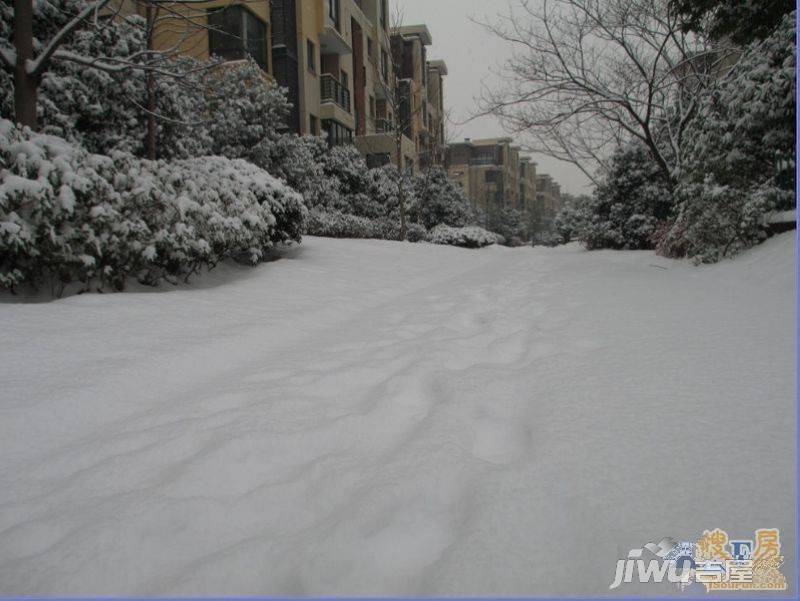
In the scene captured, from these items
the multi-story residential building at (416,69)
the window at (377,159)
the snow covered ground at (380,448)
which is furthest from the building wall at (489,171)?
the snow covered ground at (380,448)

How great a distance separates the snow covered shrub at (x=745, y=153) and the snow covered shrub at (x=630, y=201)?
19.0 feet

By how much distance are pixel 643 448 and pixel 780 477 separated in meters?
0.34

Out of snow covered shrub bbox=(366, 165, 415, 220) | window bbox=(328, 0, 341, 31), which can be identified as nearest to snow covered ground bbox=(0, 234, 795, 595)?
snow covered shrub bbox=(366, 165, 415, 220)

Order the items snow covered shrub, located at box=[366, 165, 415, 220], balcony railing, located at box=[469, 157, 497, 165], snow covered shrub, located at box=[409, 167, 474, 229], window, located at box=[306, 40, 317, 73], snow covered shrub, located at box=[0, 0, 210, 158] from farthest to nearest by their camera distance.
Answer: balcony railing, located at box=[469, 157, 497, 165] → snow covered shrub, located at box=[409, 167, 474, 229] → window, located at box=[306, 40, 317, 73] → snow covered shrub, located at box=[366, 165, 415, 220] → snow covered shrub, located at box=[0, 0, 210, 158]

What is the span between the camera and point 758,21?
17.5 feet

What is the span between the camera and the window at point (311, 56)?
17.7 metres

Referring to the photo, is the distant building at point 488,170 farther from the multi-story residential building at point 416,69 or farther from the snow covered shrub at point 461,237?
the snow covered shrub at point 461,237

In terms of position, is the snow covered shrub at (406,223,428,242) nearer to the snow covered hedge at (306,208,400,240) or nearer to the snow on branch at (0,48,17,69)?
the snow covered hedge at (306,208,400,240)

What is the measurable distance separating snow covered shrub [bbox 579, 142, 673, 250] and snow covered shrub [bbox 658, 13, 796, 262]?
19.0ft

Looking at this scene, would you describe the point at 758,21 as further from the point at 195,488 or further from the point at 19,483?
the point at 19,483

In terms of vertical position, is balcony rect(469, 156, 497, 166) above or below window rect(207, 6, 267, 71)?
above

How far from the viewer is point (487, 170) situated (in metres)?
49.5

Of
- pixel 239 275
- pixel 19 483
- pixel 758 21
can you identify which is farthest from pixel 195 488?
pixel 758 21

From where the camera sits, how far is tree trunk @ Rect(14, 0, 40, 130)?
4609mm
